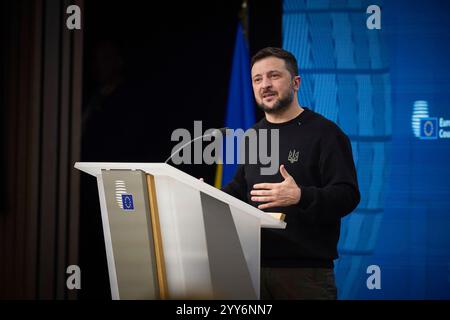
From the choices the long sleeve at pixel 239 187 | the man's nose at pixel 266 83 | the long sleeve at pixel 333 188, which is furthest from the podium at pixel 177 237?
the man's nose at pixel 266 83

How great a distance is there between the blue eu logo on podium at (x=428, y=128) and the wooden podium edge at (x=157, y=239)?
188cm

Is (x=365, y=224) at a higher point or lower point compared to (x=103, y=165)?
lower

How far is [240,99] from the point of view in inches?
140

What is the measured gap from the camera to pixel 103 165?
172cm

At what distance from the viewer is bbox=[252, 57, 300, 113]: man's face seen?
7.75 ft

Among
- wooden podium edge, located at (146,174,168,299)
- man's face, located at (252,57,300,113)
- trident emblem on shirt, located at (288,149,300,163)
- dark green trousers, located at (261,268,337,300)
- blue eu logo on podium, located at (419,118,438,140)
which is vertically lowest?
dark green trousers, located at (261,268,337,300)

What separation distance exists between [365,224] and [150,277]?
5.58ft

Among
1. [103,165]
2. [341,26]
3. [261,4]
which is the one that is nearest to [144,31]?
[261,4]

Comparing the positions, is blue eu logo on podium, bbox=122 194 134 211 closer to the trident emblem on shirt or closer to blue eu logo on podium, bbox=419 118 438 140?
the trident emblem on shirt

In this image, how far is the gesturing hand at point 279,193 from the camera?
5.94 ft

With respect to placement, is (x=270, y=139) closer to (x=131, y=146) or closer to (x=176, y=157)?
(x=176, y=157)

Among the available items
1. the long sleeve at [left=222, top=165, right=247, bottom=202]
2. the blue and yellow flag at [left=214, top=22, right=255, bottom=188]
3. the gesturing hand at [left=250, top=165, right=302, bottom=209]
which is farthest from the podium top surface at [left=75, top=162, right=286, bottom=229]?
the blue and yellow flag at [left=214, top=22, right=255, bottom=188]

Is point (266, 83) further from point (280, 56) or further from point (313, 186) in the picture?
point (313, 186)
